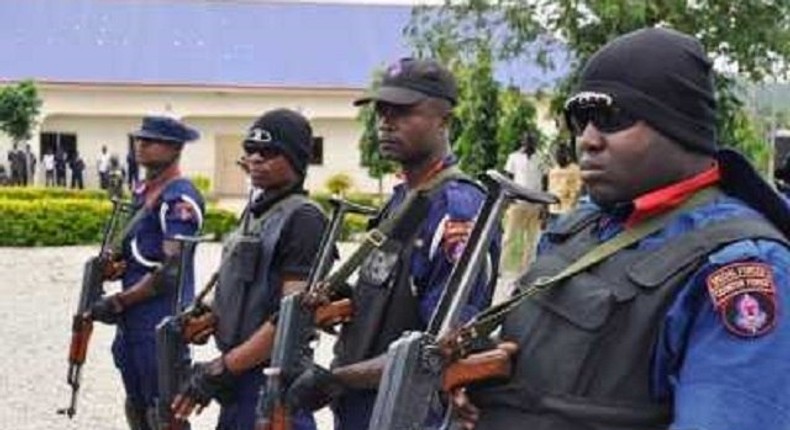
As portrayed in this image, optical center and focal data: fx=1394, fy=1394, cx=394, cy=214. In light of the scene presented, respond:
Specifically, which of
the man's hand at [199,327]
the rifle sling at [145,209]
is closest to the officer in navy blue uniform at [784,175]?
the man's hand at [199,327]

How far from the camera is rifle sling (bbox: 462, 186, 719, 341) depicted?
2.12 meters

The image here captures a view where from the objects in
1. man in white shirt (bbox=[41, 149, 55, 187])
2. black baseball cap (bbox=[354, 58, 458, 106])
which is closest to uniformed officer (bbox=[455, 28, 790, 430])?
black baseball cap (bbox=[354, 58, 458, 106])

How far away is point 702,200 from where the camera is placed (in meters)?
2.12

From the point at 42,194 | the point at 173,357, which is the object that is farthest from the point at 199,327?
the point at 42,194

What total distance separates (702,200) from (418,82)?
5.49ft

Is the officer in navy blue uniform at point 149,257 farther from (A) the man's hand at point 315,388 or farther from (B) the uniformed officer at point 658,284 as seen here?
(B) the uniformed officer at point 658,284

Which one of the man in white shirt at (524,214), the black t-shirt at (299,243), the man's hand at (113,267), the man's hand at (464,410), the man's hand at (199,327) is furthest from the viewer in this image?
the man in white shirt at (524,214)

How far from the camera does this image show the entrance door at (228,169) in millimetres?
41281

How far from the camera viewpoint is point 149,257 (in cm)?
592

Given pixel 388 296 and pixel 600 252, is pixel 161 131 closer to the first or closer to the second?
pixel 388 296

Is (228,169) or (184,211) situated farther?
(228,169)

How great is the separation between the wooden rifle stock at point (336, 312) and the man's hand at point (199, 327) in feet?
3.18

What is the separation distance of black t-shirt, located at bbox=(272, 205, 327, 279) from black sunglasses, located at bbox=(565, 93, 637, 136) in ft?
7.29

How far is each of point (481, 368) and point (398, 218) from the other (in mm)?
1439
